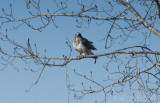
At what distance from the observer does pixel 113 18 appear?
8.26m

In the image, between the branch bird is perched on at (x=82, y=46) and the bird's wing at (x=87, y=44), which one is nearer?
the branch bird is perched on at (x=82, y=46)

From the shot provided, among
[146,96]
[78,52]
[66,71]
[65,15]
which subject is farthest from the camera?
[78,52]

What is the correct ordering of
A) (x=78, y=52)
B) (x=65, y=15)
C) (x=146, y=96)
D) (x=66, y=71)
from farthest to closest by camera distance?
(x=78, y=52) < (x=65, y=15) < (x=146, y=96) < (x=66, y=71)

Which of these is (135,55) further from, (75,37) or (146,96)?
(75,37)

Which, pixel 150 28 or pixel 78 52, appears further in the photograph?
pixel 78 52

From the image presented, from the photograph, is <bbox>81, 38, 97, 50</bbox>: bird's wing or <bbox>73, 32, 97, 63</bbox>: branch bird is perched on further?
<bbox>81, 38, 97, 50</bbox>: bird's wing

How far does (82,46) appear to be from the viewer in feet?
34.2

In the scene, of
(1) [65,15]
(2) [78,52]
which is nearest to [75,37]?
(2) [78,52]

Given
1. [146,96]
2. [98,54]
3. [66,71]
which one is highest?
[98,54]

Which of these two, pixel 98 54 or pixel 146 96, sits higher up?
pixel 98 54

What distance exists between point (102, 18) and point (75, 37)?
2.71 m

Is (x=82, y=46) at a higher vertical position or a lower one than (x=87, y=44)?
lower

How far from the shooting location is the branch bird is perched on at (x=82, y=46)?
10402mm

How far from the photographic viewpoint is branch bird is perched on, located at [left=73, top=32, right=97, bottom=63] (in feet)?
34.1
